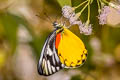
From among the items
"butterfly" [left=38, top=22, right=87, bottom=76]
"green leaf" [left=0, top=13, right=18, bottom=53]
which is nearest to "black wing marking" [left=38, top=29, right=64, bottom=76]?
"butterfly" [left=38, top=22, right=87, bottom=76]

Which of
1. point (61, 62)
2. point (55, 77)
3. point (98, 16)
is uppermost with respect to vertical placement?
point (98, 16)

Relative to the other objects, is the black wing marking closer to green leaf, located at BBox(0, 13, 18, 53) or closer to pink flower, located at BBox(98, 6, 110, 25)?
pink flower, located at BBox(98, 6, 110, 25)

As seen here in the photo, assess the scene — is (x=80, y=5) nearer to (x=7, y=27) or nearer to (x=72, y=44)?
(x=72, y=44)

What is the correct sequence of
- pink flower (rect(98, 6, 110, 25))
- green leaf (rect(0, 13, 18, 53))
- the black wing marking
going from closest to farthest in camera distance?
1. pink flower (rect(98, 6, 110, 25))
2. the black wing marking
3. green leaf (rect(0, 13, 18, 53))

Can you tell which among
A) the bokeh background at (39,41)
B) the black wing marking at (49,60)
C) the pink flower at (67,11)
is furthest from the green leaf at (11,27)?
the pink flower at (67,11)

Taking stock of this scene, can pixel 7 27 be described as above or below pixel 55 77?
above

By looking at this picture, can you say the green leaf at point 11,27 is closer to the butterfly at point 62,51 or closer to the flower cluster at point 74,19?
the butterfly at point 62,51

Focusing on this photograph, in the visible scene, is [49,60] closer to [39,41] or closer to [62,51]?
[62,51]

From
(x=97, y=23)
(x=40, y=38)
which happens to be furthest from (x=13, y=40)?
(x=97, y=23)
